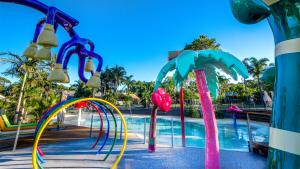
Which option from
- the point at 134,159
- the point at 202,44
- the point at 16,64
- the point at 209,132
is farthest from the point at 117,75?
the point at 209,132

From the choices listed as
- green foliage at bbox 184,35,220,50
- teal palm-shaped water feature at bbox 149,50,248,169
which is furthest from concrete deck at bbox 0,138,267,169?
green foliage at bbox 184,35,220,50

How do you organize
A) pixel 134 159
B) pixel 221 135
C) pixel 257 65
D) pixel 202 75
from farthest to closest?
pixel 257 65 < pixel 221 135 < pixel 134 159 < pixel 202 75

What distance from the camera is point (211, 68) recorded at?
5570mm

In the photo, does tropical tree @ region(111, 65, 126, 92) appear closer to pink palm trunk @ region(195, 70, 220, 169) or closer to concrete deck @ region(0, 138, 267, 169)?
concrete deck @ region(0, 138, 267, 169)

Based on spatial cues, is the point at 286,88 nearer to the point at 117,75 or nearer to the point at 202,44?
the point at 202,44

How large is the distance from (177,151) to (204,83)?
3.59 meters

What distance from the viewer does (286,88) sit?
0.93m

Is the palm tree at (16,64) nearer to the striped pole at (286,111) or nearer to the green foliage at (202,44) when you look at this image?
the striped pole at (286,111)

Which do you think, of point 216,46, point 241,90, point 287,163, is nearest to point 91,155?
point 287,163

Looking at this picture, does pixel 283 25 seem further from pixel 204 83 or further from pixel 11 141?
pixel 11 141

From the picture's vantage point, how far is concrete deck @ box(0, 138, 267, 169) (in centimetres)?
554

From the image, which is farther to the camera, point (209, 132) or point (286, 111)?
point (209, 132)

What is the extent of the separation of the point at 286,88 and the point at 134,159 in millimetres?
5942

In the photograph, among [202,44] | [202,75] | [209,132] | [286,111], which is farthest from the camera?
[202,44]
